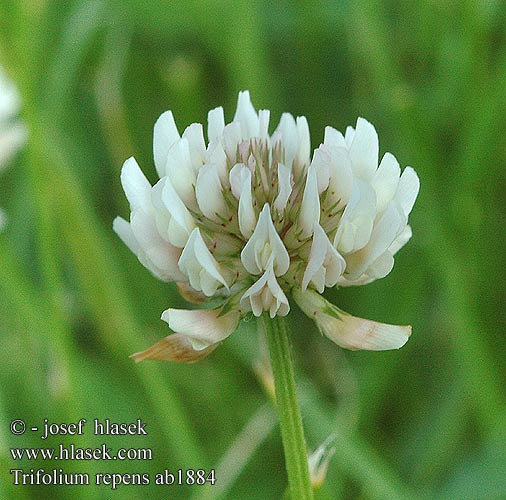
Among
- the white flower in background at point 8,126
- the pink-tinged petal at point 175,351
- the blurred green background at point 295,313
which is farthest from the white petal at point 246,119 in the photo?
the white flower in background at point 8,126

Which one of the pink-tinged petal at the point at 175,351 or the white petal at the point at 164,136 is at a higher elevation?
the white petal at the point at 164,136

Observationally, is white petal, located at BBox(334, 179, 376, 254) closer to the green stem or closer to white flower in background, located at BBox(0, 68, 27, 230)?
the green stem

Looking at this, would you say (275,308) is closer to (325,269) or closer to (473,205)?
(325,269)

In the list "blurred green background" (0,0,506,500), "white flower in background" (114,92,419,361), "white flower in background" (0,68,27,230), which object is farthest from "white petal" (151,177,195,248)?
"white flower in background" (0,68,27,230)

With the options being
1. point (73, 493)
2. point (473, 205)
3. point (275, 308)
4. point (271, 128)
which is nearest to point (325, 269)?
point (275, 308)

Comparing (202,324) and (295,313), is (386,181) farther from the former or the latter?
(295,313)

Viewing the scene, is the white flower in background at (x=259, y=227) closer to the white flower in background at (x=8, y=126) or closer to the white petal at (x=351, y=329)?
the white petal at (x=351, y=329)
